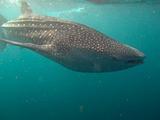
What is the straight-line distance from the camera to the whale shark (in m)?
4.96

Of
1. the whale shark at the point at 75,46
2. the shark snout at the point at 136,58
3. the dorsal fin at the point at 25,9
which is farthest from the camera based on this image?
the dorsal fin at the point at 25,9

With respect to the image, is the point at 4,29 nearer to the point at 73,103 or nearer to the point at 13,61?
the point at 73,103

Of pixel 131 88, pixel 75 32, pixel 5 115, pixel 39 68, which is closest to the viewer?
pixel 75 32

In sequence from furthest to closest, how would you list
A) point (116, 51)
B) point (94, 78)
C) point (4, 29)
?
point (94, 78) < point (4, 29) < point (116, 51)

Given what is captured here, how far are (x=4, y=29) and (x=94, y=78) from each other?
148 feet

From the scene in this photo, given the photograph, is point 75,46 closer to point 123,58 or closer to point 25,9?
point 123,58

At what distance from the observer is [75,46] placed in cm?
543

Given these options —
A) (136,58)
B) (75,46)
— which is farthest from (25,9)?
(136,58)

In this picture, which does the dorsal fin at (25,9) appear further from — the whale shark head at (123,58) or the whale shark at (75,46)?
the whale shark head at (123,58)

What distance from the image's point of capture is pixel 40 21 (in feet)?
21.3

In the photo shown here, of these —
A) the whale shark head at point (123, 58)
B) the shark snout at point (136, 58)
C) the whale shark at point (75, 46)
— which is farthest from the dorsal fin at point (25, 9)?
the shark snout at point (136, 58)

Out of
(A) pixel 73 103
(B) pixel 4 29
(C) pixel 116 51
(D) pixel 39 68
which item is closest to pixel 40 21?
(B) pixel 4 29

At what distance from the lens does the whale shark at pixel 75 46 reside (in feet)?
16.3

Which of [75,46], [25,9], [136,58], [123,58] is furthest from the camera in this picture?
[25,9]
